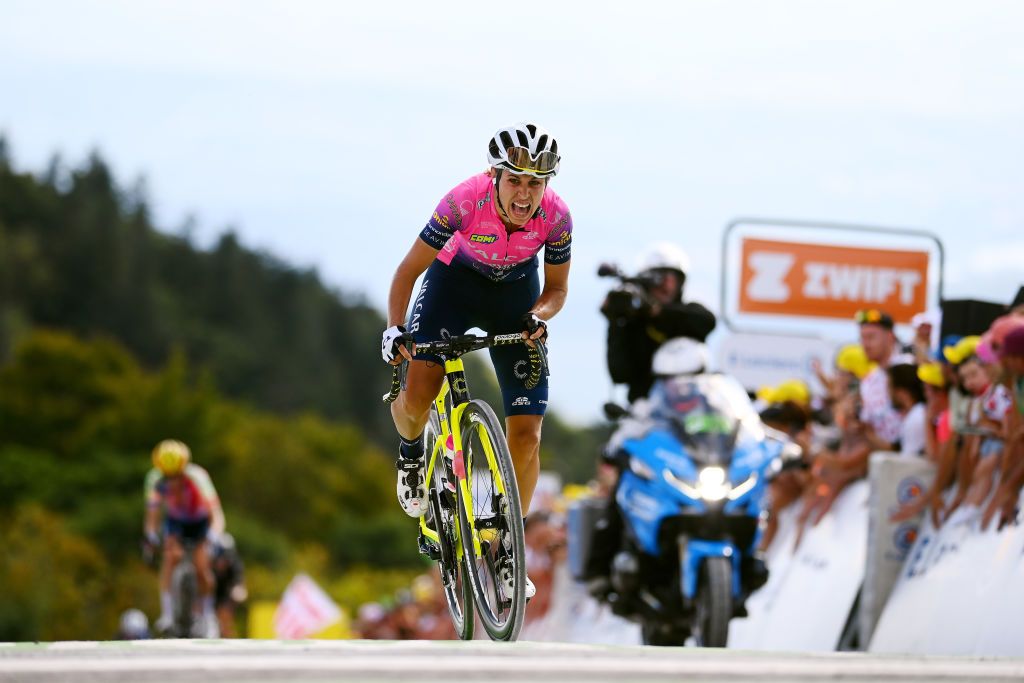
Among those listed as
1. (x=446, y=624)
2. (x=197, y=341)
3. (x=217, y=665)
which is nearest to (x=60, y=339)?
(x=197, y=341)

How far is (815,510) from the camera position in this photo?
1222 cm

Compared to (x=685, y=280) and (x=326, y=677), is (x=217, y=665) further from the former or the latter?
(x=685, y=280)

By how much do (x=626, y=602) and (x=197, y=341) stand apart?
388 ft

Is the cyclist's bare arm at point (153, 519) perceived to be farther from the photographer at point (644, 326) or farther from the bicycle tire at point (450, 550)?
the bicycle tire at point (450, 550)

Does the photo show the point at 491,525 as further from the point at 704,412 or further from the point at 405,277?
the point at 704,412

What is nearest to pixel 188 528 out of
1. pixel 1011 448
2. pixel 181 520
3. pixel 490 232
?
pixel 181 520

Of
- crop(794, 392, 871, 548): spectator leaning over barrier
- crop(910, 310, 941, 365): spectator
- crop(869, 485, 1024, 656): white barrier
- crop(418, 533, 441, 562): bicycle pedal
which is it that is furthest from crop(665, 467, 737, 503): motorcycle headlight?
crop(418, 533, 441, 562): bicycle pedal

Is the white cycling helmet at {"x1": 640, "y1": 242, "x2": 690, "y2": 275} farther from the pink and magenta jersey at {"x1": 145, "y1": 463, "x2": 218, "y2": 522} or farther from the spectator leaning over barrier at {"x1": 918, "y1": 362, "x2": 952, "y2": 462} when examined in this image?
the pink and magenta jersey at {"x1": 145, "y1": 463, "x2": 218, "y2": 522}

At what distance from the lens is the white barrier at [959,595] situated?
8.75 meters

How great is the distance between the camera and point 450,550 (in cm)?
854

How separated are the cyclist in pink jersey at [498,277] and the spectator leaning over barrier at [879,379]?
375 cm

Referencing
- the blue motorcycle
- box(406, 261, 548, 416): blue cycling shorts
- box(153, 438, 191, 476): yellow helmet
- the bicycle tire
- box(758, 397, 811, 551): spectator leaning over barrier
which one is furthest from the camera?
box(153, 438, 191, 476): yellow helmet

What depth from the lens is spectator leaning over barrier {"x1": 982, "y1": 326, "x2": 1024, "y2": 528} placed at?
28.7 feet

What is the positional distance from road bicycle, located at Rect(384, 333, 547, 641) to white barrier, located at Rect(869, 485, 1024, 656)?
2438mm
